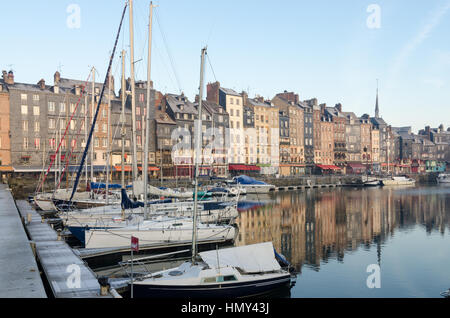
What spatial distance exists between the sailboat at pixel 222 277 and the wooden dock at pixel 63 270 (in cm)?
194

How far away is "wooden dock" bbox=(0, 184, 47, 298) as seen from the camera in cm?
1332

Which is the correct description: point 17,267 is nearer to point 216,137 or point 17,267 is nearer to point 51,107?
point 51,107

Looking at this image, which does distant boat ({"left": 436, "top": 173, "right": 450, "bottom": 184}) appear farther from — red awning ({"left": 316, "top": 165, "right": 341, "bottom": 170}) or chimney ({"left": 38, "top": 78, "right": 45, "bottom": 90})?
chimney ({"left": 38, "top": 78, "right": 45, "bottom": 90})

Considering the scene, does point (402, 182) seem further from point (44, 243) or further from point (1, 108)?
point (44, 243)

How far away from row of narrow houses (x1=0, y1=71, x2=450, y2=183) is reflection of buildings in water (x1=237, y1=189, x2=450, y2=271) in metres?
15.1

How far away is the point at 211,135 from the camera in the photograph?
298 ft

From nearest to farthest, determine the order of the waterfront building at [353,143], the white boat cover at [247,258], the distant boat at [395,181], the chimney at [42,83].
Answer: the white boat cover at [247,258], the chimney at [42,83], the distant boat at [395,181], the waterfront building at [353,143]

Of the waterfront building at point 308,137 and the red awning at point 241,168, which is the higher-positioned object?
the waterfront building at point 308,137

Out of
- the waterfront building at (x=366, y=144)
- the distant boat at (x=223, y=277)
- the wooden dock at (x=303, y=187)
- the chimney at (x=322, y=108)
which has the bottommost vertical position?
the wooden dock at (x=303, y=187)

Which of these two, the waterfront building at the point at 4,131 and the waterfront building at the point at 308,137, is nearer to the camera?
the waterfront building at the point at 4,131

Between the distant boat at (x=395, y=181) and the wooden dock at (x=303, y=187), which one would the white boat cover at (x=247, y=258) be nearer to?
the wooden dock at (x=303, y=187)

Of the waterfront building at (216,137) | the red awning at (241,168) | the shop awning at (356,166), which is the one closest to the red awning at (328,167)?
the shop awning at (356,166)

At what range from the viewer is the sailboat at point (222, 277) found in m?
17.0

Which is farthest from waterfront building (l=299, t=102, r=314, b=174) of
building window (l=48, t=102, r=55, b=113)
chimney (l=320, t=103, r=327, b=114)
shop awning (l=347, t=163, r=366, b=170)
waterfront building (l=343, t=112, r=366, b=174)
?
building window (l=48, t=102, r=55, b=113)
